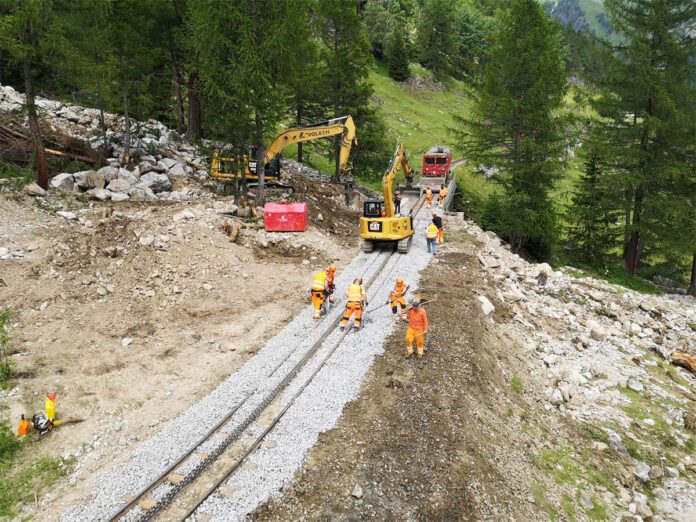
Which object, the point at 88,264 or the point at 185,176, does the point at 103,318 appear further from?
the point at 185,176

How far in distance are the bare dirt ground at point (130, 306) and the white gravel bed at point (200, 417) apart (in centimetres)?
44

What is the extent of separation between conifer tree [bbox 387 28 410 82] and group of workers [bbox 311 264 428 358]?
6622 cm

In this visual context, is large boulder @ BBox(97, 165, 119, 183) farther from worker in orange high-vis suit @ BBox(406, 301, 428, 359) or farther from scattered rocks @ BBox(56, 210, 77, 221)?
worker in orange high-vis suit @ BBox(406, 301, 428, 359)

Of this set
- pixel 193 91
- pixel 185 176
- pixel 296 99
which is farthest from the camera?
pixel 296 99

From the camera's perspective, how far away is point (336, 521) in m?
7.24

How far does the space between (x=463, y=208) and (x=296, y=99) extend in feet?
48.0

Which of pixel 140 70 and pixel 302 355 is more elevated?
pixel 140 70

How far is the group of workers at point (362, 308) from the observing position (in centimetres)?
1189

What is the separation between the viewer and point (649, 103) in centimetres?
2509

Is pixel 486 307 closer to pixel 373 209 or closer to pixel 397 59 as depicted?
pixel 373 209

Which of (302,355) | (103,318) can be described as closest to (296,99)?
(103,318)

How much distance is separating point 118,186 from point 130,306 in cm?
932

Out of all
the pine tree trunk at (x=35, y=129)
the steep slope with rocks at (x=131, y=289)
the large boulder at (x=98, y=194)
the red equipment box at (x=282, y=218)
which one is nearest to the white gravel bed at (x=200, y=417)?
the steep slope with rocks at (x=131, y=289)

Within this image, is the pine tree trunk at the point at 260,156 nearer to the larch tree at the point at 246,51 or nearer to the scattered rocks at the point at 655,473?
the larch tree at the point at 246,51
